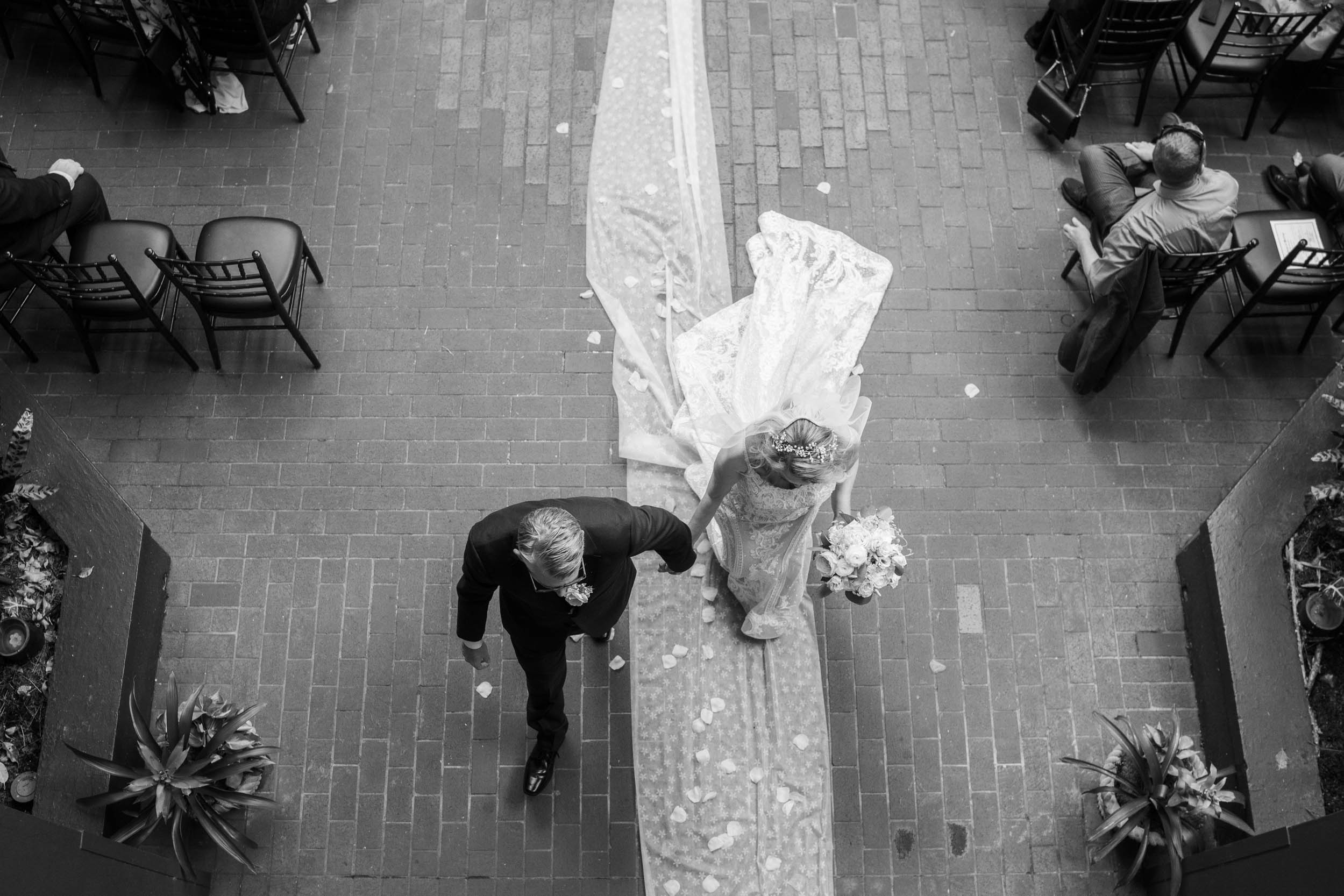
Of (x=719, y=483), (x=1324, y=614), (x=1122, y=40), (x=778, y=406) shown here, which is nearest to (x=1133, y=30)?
(x=1122, y=40)

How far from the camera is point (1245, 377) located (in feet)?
20.9

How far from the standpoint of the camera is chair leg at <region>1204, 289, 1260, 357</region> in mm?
6047

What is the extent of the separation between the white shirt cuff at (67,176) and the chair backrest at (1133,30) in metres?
6.08

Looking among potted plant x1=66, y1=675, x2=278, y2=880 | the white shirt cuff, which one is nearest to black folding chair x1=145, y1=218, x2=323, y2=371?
the white shirt cuff

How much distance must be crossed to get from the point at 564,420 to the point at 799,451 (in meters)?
2.14

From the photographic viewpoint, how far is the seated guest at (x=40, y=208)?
5551 millimetres

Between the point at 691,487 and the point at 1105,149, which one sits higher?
the point at 1105,149

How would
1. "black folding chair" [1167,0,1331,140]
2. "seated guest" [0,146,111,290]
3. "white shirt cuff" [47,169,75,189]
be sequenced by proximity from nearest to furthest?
"seated guest" [0,146,111,290]
"white shirt cuff" [47,169,75,189]
"black folding chair" [1167,0,1331,140]

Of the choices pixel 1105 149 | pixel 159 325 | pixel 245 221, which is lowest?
pixel 159 325

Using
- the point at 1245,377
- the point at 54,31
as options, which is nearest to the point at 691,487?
the point at 1245,377

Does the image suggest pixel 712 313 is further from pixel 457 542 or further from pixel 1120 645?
pixel 1120 645

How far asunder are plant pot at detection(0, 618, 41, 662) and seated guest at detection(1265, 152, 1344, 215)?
24.7ft

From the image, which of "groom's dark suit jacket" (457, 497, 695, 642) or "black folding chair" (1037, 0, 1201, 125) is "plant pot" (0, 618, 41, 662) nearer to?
"groom's dark suit jacket" (457, 497, 695, 642)

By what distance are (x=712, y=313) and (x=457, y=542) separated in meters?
2.01
